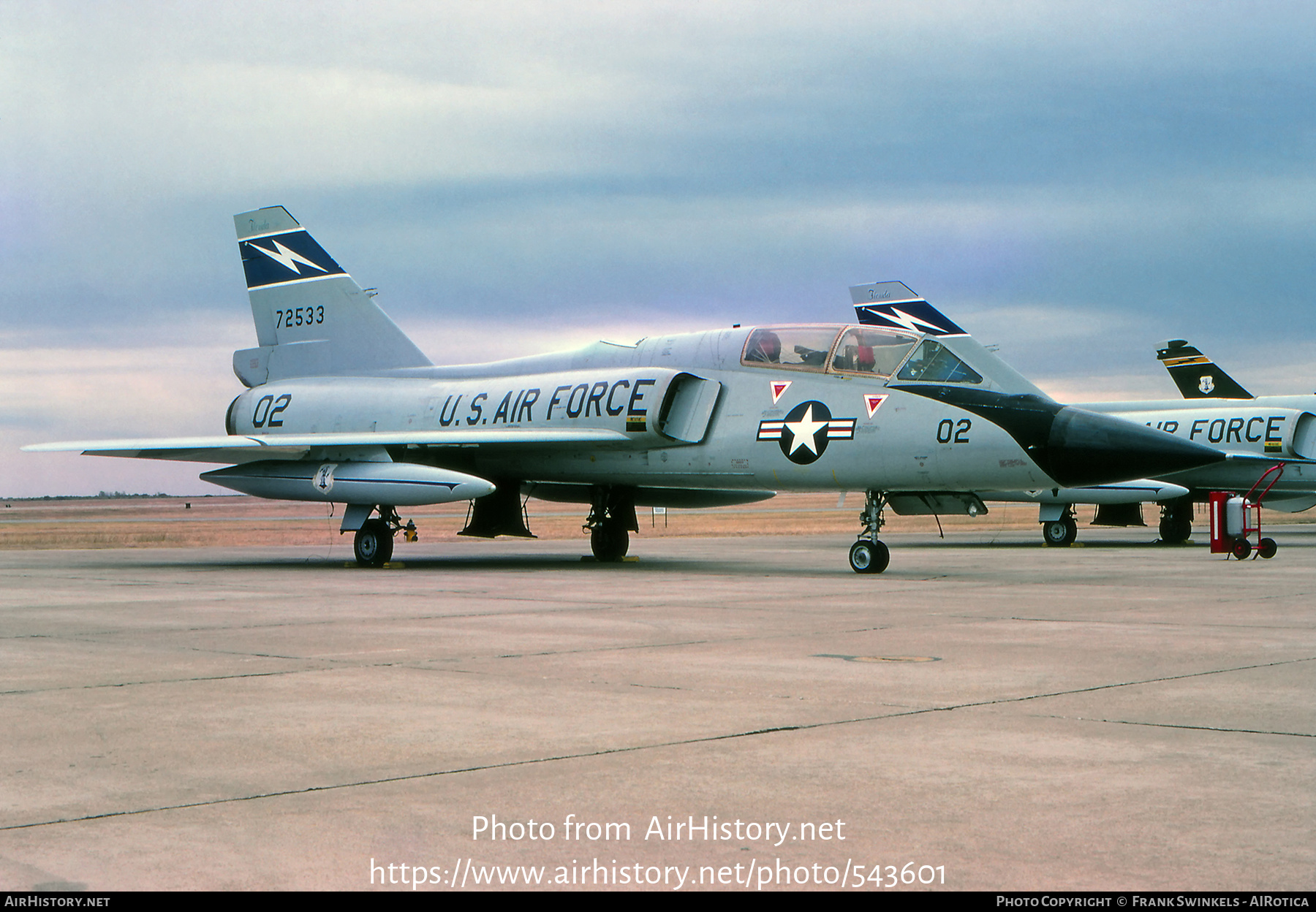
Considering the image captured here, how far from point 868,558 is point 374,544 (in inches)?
272

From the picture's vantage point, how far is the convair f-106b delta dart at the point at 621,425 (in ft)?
46.1

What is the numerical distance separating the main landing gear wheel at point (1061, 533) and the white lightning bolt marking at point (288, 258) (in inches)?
573

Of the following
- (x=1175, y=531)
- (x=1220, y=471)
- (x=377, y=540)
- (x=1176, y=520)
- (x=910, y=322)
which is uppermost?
(x=910, y=322)

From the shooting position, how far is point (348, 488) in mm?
17328

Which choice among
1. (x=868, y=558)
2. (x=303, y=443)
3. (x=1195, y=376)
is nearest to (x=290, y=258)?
(x=303, y=443)

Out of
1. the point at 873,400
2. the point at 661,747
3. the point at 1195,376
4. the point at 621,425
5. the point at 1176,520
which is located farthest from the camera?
the point at 1195,376

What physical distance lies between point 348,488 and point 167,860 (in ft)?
46.8

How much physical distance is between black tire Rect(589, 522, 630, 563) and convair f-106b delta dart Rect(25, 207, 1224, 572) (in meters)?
0.03

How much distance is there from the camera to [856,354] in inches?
591

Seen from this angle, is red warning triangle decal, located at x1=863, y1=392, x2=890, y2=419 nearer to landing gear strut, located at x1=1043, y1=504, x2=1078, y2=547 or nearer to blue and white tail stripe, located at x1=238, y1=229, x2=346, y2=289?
blue and white tail stripe, located at x1=238, y1=229, x2=346, y2=289

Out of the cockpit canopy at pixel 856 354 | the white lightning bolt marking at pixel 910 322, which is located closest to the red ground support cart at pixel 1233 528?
the cockpit canopy at pixel 856 354

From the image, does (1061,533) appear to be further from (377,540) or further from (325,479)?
(325,479)

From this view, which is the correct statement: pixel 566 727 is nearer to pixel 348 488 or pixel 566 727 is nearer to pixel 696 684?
pixel 696 684
